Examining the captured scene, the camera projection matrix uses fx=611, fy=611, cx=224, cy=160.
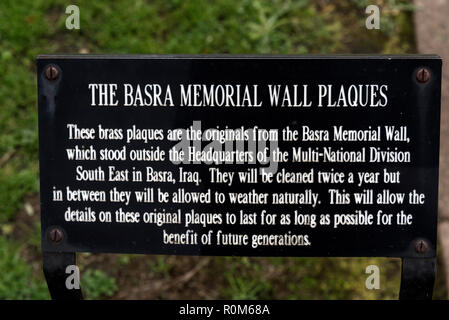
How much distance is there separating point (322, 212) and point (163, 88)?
731 mm

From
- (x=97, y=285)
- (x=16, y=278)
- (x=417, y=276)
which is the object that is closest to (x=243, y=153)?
(x=417, y=276)

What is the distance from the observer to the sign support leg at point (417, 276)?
2240mm

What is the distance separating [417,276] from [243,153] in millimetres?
789

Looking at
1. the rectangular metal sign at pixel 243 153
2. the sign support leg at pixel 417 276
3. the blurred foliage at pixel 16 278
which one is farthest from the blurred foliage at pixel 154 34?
the sign support leg at pixel 417 276

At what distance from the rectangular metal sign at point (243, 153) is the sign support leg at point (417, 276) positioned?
0.13ft

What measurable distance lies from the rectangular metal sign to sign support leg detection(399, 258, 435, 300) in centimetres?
4

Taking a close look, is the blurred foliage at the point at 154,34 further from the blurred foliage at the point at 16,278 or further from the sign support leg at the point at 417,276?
Answer: the sign support leg at the point at 417,276

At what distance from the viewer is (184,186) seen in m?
2.23

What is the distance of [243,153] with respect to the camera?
2203 millimetres

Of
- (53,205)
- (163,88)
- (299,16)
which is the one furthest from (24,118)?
(299,16)

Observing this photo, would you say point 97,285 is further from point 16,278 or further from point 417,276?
point 417,276

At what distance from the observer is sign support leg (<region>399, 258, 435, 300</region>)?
224cm

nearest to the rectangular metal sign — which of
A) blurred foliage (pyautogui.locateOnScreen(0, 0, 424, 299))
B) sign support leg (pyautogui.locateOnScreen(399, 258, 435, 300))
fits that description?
sign support leg (pyautogui.locateOnScreen(399, 258, 435, 300))

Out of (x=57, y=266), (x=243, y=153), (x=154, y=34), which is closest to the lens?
(x=243, y=153)
